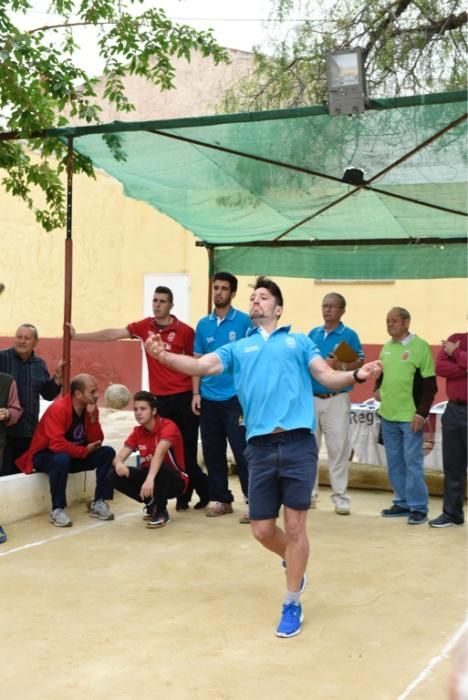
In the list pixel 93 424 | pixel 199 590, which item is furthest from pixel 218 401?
pixel 199 590

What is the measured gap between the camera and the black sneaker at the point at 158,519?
275 inches

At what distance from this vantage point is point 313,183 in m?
7.88

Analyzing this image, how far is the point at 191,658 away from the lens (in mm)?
4273

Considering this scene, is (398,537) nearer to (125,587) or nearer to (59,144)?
(125,587)

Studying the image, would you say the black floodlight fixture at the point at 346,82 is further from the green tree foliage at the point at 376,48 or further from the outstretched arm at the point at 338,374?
the green tree foliage at the point at 376,48

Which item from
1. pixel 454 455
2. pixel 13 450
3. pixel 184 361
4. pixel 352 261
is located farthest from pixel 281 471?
pixel 352 261

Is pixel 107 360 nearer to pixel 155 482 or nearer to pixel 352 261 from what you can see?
pixel 352 261

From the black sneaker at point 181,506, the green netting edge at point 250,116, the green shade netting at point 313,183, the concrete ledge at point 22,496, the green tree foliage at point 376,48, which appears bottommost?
the black sneaker at point 181,506

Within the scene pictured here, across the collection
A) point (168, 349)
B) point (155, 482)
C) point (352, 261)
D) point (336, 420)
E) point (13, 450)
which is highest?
point (352, 261)

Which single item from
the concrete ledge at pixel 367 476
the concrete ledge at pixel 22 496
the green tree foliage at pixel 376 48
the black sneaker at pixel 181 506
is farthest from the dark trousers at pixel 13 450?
the green tree foliage at pixel 376 48

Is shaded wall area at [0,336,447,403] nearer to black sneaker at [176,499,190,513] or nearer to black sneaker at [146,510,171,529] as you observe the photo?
black sneaker at [176,499,190,513]

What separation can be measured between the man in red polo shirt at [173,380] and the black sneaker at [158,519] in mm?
510

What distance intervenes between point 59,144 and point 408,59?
16.3 ft

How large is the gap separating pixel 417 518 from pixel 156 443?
207 cm
